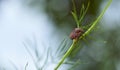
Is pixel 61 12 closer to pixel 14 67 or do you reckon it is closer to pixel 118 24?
pixel 118 24

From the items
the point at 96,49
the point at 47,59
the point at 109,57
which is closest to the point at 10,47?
the point at 47,59

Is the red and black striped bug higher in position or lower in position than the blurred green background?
higher

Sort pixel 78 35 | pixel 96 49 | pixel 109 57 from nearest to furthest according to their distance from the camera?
pixel 78 35, pixel 109 57, pixel 96 49

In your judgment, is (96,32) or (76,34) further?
(96,32)

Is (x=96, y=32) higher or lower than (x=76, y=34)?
lower

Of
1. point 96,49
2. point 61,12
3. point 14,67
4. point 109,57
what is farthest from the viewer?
point 61,12

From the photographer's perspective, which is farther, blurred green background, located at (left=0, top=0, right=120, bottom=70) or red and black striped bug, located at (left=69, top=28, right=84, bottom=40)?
blurred green background, located at (left=0, top=0, right=120, bottom=70)

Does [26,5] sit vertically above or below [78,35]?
below

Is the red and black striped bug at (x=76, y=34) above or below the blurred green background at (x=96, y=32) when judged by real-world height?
above

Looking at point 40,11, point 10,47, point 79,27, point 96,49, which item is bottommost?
point 96,49

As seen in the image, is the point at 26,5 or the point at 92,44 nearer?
the point at 92,44

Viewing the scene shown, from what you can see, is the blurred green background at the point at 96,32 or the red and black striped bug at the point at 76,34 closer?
the red and black striped bug at the point at 76,34
